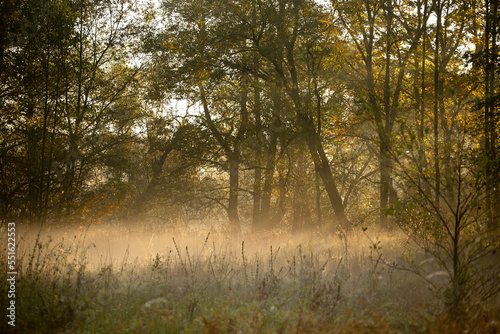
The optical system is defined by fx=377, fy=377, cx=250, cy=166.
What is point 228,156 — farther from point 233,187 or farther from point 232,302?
point 232,302

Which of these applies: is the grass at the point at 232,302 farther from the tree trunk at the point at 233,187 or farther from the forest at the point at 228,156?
the tree trunk at the point at 233,187

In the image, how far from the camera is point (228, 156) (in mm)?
14312

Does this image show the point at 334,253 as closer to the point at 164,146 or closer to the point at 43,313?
the point at 43,313

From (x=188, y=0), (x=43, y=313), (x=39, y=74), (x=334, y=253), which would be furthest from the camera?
(x=188, y=0)

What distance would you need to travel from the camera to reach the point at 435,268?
6902 mm

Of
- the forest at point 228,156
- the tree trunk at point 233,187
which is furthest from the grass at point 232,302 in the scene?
the tree trunk at point 233,187

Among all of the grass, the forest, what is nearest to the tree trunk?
the forest

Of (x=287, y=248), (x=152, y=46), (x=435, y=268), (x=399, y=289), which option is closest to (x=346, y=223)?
(x=287, y=248)

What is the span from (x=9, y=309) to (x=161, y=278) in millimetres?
2120

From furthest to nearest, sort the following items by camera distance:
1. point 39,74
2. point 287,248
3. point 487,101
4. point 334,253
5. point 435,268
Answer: point 39,74 → point 287,248 → point 334,253 → point 487,101 → point 435,268

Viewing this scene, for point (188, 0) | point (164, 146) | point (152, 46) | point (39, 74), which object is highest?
point (188, 0)

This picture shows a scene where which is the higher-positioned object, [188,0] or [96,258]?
[188,0]

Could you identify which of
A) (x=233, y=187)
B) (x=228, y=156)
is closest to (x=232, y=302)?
(x=228, y=156)

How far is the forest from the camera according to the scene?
4863mm
